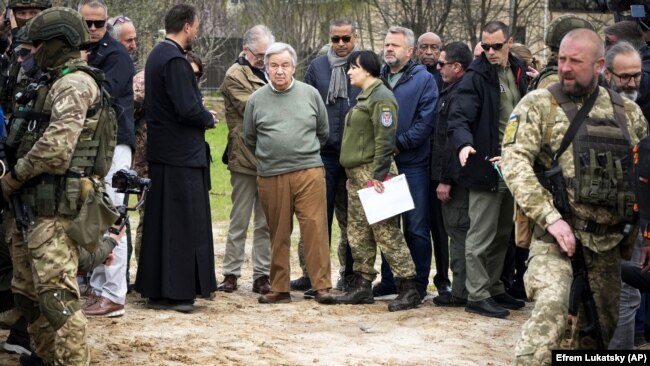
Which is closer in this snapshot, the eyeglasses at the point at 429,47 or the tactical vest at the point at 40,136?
the tactical vest at the point at 40,136

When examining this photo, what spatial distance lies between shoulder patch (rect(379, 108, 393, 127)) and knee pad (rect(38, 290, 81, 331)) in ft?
11.4

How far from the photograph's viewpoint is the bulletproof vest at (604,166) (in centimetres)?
645

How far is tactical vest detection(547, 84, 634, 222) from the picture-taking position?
6.45m

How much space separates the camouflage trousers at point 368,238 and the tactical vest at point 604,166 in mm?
3143

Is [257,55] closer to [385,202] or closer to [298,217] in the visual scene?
[298,217]

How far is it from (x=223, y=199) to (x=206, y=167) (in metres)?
7.63

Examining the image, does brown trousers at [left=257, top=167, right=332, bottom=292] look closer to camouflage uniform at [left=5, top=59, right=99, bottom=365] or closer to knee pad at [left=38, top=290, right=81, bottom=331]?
camouflage uniform at [left=5, top=59, right=99, bottom=365]

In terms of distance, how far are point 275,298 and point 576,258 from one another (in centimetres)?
368

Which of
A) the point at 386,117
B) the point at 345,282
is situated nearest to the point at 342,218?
the point at 345,282

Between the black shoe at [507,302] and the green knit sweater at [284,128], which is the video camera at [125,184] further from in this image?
the black shoe at [507,302]

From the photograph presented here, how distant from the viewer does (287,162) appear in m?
9.49

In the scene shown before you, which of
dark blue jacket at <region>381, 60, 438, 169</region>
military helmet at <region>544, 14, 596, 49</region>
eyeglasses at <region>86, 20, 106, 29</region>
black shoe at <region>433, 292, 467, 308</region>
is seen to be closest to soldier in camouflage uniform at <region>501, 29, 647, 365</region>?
military helmet at <region>544, 14, 596, 49</region>

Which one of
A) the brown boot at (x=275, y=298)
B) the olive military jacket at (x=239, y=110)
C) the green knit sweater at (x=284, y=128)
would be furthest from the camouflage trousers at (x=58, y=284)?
the olive military jacket at (x=239, y=110)

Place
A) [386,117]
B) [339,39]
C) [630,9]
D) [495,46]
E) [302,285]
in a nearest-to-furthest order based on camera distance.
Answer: [630,9]
[495,46]
[386,117]
[339,39]
[302,285]
